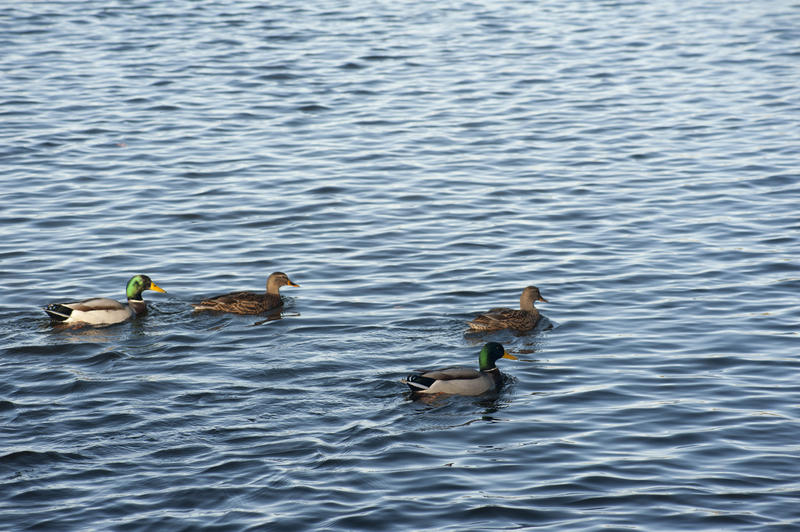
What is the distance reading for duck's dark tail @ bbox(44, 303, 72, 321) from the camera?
15398 mm

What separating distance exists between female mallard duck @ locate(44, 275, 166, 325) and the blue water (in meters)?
0.23

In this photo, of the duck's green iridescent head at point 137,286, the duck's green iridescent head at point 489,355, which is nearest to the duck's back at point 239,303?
the duck's green iridescent head at point 137,286

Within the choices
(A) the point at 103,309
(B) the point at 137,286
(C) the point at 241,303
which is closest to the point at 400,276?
(C) the point at 241,303

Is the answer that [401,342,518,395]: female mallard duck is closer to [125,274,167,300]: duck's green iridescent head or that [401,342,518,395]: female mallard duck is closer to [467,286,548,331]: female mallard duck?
[467,286,548,331]: female mallard duck

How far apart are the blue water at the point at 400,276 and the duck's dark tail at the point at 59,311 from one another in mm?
279

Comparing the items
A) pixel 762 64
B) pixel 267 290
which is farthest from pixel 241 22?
pixel 267 290

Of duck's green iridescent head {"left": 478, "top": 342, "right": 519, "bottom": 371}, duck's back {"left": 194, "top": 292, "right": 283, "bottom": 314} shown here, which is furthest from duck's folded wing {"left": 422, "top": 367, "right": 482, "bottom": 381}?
duck's back {"left": 194, "top": 292, "right": 283, "bottom": 314}

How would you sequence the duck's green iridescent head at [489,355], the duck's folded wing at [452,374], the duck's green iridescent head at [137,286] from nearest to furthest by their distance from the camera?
the duck's folded wing at [452,374] < the duck's green iridescent head at [489,355] < the duck's green iridescent head at [137,286]

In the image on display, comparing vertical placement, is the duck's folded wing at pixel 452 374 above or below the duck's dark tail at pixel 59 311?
below

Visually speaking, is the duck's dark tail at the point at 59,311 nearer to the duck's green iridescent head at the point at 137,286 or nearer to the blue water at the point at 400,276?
the blue water at the point at 400,276

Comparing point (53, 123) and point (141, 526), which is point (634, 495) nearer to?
point (141, 526)

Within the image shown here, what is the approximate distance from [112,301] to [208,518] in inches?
233

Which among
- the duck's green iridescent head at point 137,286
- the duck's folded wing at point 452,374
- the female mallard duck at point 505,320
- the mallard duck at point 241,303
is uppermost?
the duck's green iridescent head at point 137,286

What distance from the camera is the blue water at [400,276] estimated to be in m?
11.4
